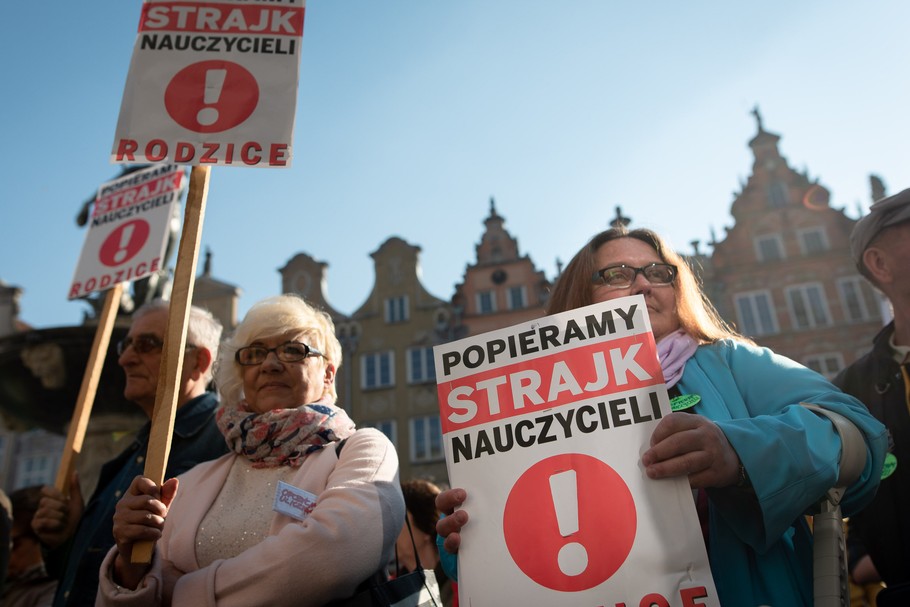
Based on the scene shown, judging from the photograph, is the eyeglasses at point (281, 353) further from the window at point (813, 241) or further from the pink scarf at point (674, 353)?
the window at point (813, 241)

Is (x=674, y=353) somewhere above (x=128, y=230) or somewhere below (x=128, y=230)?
below

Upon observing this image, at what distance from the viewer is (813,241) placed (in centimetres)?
2353

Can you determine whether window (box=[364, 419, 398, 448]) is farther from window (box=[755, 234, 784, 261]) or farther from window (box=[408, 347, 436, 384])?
window (box=[755, 234, 784, 261])

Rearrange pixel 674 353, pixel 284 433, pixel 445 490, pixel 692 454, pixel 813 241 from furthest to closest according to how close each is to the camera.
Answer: pixel 813 241
pixel 284 433
pixel 674 353
pixel 445 490
pixel 692 454

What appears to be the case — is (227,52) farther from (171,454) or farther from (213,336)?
(171,454)

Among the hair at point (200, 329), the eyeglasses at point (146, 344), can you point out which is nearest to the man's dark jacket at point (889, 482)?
the hair at point (200, 329)

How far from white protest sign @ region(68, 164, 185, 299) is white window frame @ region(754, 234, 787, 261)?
2165 cm

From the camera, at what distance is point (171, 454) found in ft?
10.9

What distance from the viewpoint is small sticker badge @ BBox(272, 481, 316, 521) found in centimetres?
226

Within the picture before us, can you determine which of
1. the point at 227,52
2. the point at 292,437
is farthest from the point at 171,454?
the point at 227,52

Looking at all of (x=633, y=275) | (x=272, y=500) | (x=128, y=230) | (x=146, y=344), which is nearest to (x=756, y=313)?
(x=128, y=230)

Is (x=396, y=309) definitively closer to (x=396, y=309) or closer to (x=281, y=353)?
(x=396, y=309)

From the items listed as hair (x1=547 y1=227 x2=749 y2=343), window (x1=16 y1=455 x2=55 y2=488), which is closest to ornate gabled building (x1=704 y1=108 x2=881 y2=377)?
hair (x1=547 y1=227 x2=749 y2=343)

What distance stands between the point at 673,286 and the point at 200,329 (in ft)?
7.88
